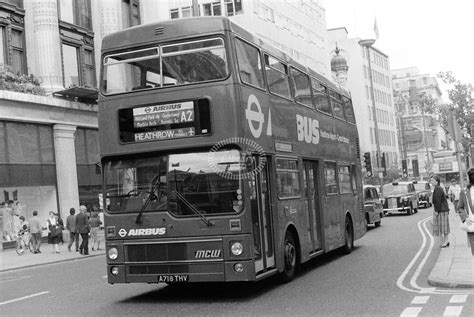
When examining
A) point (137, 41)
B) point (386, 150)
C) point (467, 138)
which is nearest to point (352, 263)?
point (137, 41)

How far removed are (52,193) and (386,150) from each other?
77917 millimetres

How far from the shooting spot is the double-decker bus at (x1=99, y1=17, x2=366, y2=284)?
966 centimetres

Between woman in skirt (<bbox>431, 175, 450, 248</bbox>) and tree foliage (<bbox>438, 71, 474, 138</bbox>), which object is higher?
tree foliage (<bbox>438, 71, 474, 138</bbox>)

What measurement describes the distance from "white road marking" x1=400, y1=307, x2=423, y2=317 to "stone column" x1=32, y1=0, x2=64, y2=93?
2649 cm

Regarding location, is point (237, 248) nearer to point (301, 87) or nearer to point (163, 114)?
point (163, 114)

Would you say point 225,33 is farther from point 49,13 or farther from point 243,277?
point 49,13

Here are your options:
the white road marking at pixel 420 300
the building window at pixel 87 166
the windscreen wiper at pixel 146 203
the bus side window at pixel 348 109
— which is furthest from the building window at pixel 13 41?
the white road marking at pixel 420 300

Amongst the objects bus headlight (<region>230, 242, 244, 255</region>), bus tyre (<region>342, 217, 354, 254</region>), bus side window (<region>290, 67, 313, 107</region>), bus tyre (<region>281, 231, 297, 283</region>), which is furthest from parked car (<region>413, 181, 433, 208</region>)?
bus headlight (<region>230, 242, 244, 255</region>)

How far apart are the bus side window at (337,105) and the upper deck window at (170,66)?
6.62 meters

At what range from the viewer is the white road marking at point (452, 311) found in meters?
7.97

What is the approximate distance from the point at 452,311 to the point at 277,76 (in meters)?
5.58

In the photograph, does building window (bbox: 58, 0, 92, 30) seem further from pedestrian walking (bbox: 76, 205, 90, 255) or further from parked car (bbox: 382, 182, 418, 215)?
parked car (bbox: 382, 182, 418, 215)

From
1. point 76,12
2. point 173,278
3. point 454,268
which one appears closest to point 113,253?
point 173,278

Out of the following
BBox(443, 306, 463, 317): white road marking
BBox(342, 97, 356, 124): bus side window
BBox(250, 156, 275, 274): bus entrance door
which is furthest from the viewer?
BBox(342, 97, 356, 124): bus side window
